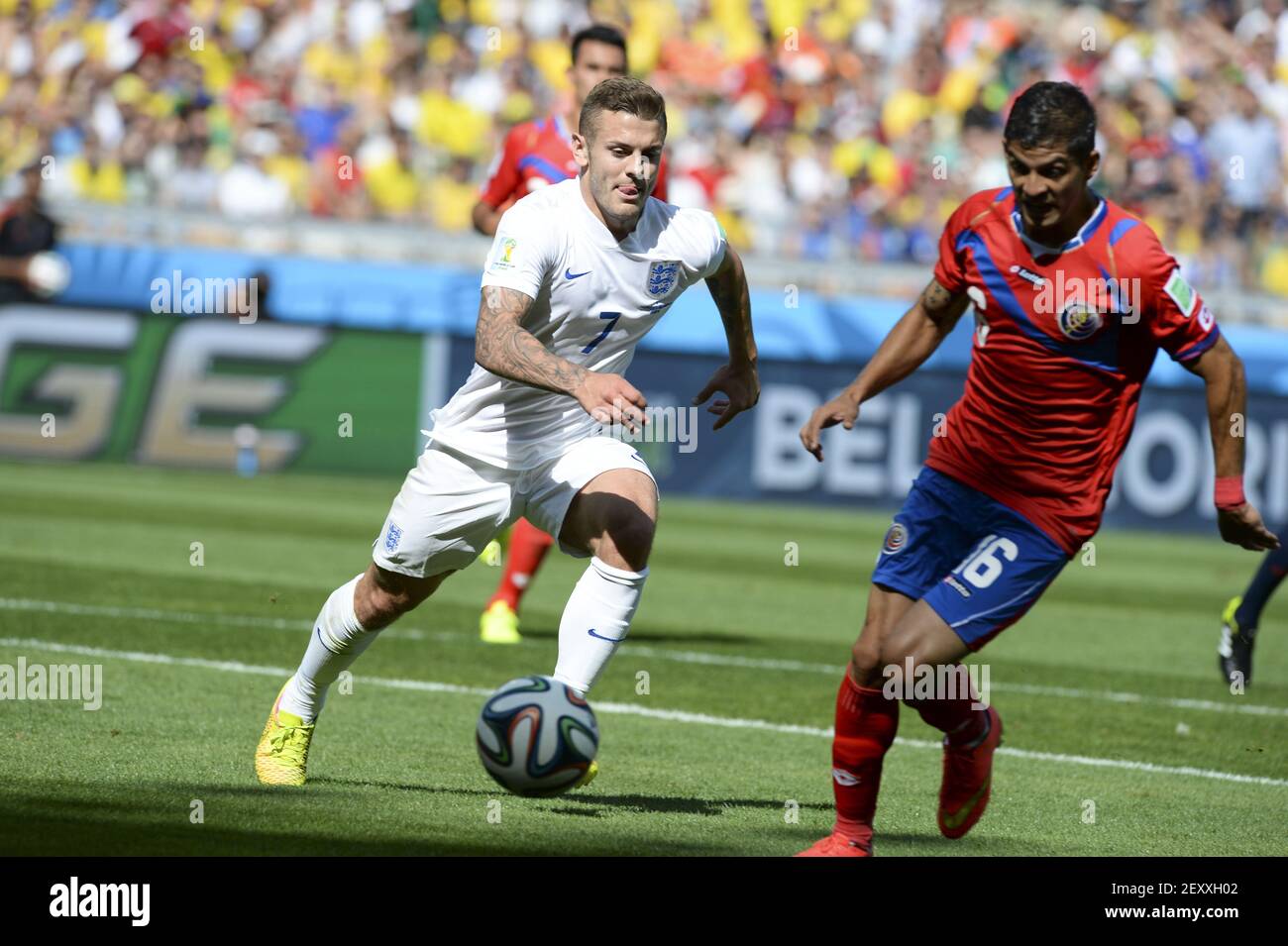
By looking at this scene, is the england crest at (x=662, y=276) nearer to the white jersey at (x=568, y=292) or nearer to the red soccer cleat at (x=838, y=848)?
the white jersey at (x=568, y=292)

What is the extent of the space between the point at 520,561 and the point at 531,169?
2.07 metres

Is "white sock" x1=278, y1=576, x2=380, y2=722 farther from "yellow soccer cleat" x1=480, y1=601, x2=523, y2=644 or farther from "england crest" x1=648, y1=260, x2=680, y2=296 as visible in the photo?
"yellow soccer cleat" x1=480, y1=601, x2=523, y2=644

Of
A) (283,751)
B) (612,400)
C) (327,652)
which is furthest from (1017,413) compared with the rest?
(283,751)

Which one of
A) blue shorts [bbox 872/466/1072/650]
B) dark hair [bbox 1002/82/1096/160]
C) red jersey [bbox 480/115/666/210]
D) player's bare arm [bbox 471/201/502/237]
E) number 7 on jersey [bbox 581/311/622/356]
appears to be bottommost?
blue shorts [bbox 872/466/1072/650]

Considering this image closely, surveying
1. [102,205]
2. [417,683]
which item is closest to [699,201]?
[102,205]

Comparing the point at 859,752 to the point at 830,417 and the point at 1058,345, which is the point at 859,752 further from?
the point at 1058,345

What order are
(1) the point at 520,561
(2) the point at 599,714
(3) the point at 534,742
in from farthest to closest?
(1) the point at 520,561 < (2) the point at 599,714 < (3) the point at 534,742

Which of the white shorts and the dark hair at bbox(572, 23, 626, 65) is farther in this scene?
the dark hair at bbox(572, 23, 626, 65)

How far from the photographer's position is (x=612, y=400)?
204 inches

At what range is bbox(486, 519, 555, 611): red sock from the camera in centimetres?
1035

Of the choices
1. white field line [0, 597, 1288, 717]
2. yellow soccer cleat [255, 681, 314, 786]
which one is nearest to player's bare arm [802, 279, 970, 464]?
yellow soccer cleat [255, 681, 314, 786]

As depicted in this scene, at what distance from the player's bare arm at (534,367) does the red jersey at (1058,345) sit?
1083 millimetres

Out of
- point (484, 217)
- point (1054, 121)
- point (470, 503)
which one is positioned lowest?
point (470, 503)

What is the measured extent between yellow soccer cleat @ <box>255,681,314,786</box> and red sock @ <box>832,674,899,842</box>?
1798 mm
